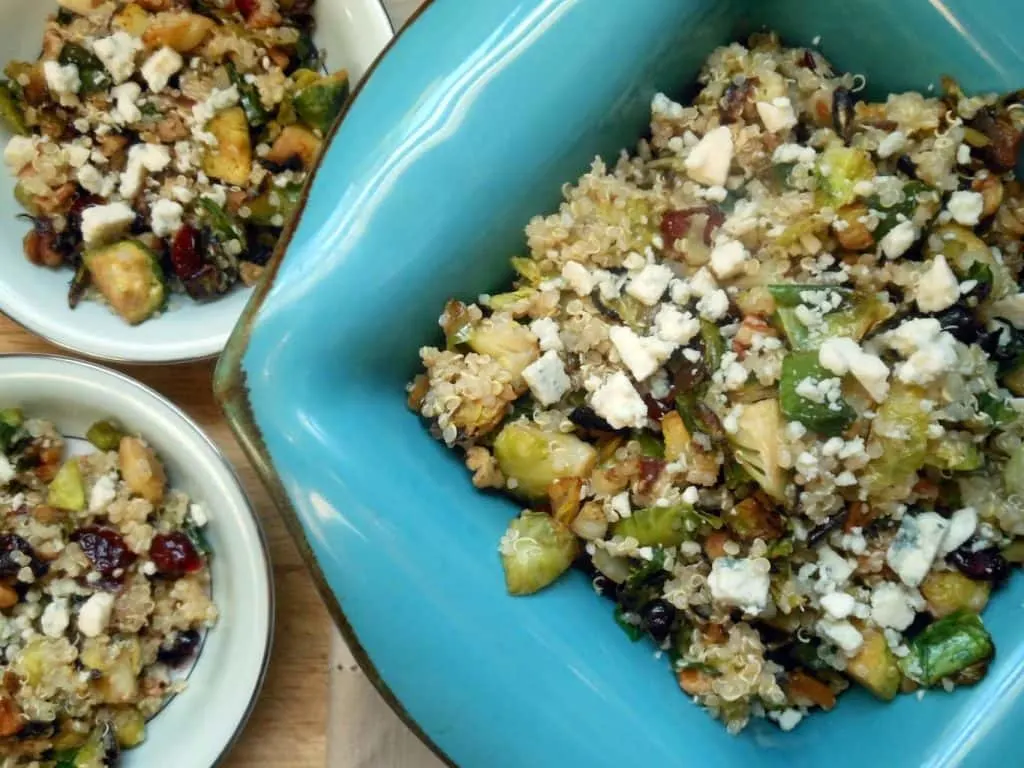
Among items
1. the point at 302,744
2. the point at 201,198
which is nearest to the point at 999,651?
the point at 302,744

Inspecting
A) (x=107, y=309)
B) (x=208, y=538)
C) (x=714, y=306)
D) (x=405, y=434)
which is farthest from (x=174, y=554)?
(x=714, y=306)

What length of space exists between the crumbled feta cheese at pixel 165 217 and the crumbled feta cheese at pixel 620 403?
21.9 inches

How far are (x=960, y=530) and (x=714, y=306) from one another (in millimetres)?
237

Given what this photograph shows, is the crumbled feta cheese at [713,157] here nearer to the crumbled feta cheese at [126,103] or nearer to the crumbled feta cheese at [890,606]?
the crumbled feta cheese at [890,606]

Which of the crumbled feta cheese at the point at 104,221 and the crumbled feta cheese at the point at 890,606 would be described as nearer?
the crumbled feta cheese at the point at 890,606

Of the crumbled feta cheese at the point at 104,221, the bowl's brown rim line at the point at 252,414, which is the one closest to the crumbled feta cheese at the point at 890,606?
the bowl's brown rim line at the point at 252,414

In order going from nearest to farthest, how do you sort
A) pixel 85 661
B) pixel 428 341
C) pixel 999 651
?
pixel 999 651 → pixel 428 341 → pixel 85 661

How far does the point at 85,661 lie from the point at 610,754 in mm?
603

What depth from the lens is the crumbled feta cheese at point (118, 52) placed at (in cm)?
108

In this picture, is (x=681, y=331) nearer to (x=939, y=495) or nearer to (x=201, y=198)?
(x=939, y=495)

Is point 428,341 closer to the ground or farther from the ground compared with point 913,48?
closer to the ground

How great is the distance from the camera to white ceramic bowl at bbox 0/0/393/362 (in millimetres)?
1074

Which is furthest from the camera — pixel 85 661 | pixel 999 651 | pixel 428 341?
pixel 85 661

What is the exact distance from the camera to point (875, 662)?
76 cm
